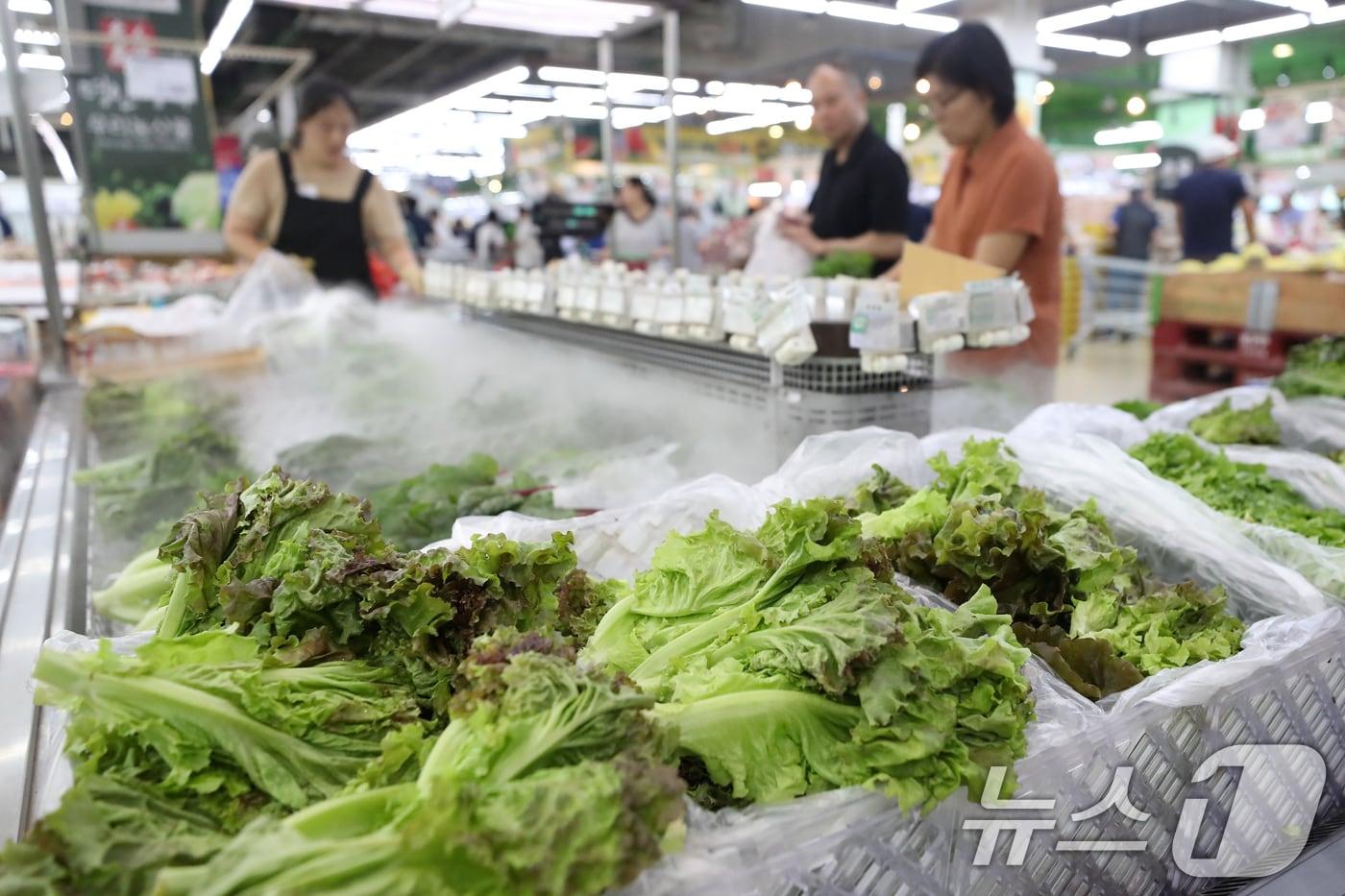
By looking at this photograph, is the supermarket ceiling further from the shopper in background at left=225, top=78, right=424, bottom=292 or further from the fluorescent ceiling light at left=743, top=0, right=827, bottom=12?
the shopper in background at left=225, top=78, right=424, bottom=292

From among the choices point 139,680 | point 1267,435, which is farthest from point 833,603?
point 1267,435

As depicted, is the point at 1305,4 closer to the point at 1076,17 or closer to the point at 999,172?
the point at 1076,17

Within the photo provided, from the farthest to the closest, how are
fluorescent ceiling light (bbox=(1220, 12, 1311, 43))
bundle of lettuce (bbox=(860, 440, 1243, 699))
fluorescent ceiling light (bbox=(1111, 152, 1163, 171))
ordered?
fluorescent ceiling light (bbox=(1111, 152, 1163, 171))
fluorescent ceiling light (bbox=(1220, 12, 1311, 43))
bundle of lettuce (bbox=(860, 440, 1243, 699))

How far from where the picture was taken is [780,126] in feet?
66.8

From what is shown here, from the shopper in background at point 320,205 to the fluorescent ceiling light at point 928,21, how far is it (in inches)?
289

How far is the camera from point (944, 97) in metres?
3.46

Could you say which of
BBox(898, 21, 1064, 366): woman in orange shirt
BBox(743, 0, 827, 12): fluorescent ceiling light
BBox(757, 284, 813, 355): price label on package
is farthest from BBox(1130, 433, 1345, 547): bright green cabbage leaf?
BBox(743, 0, 827, 12): fluorescent ceiling light

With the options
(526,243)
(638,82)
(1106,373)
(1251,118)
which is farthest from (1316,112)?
(526,243)

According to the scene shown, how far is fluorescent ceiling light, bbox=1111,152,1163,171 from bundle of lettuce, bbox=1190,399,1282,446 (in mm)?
21339

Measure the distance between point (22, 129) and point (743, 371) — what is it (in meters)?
3.48

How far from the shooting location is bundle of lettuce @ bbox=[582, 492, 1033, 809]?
3.50ft

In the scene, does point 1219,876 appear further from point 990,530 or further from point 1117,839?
point 990,530

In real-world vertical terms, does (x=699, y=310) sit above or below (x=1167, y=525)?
above

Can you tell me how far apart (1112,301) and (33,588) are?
1353cm
